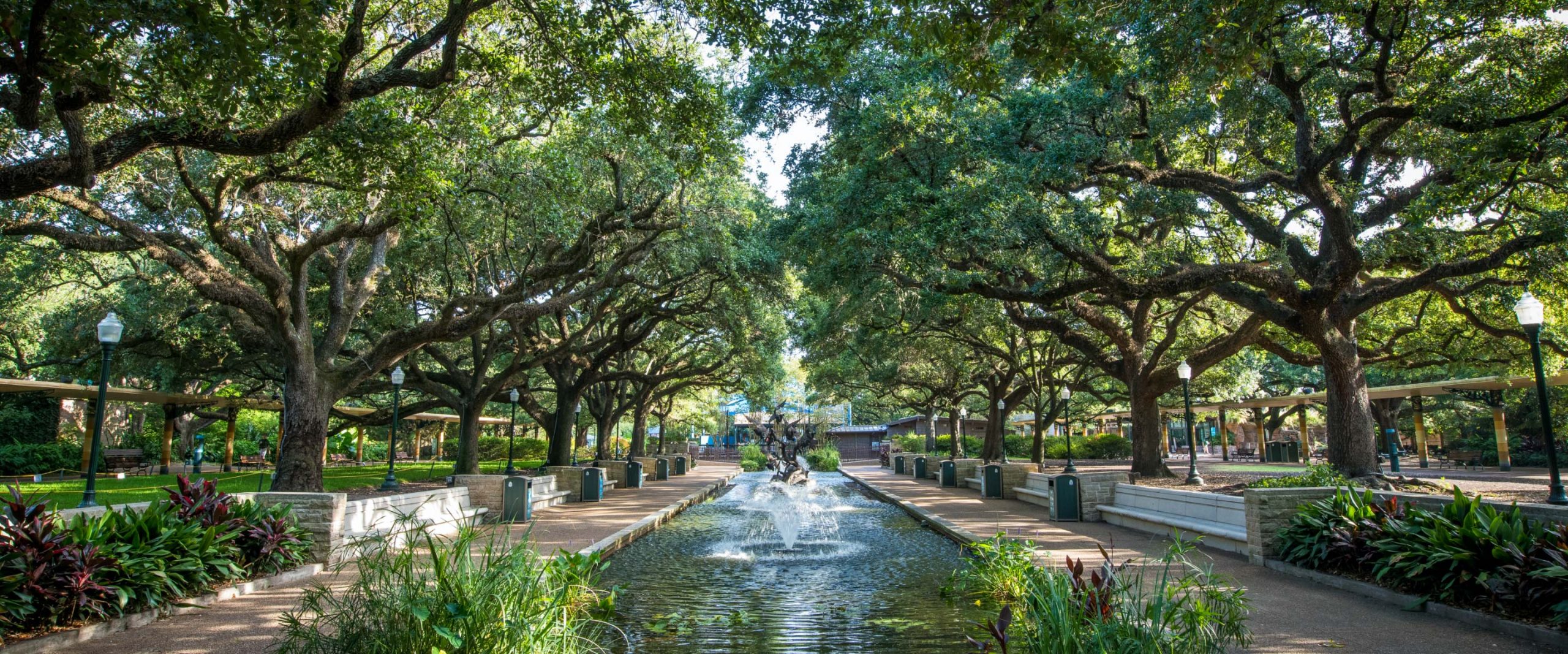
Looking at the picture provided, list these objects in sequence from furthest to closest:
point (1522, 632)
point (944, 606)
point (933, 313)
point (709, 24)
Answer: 1. point (933, 313)
2. point (709, 24)
3. point (944, 606)
4. point (1522, 632)

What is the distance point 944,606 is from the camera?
782 centimetres

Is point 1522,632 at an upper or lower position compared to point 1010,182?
lower

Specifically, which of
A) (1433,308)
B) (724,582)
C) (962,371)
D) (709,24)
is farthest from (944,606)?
(962,371)

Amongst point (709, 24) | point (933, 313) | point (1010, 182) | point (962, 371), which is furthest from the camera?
point (962, 371)

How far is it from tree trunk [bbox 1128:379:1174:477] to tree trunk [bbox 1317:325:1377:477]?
15.8 ft

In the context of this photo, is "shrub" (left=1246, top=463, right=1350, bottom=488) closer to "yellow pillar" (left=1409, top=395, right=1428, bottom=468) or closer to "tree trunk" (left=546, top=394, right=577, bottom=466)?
"tree trunk" (left=546, top=394, right=577, bottom=466)

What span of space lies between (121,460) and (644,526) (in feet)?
84.5

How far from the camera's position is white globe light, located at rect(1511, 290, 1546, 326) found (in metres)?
9.67

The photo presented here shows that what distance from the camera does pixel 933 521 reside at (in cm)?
1473

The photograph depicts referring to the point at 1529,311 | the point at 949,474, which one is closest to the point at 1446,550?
the point at 1529,311

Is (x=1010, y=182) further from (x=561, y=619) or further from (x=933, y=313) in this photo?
(x=561, y=619)

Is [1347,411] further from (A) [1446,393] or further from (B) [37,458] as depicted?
(B) [37,458]

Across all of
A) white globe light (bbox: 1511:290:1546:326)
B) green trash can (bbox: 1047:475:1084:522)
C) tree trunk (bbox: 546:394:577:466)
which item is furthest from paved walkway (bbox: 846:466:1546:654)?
tree trunk (bbox: 546:394:577:466)

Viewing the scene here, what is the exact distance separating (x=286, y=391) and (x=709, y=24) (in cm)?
987
